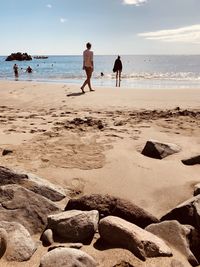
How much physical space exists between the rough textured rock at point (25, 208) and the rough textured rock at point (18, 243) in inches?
9.4

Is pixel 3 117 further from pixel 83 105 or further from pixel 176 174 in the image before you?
pixel 176 174

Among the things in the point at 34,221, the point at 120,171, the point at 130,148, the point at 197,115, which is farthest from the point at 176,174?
the point at 197,115

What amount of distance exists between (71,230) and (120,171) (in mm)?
1791

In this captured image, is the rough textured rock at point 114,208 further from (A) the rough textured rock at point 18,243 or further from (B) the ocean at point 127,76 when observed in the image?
(B) the ocean at point 127,76

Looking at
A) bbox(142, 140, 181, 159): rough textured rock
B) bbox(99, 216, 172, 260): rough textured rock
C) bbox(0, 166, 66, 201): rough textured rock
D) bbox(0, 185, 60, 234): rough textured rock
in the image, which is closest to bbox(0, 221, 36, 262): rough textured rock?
bbox(0, 185, 60, 234): rough textured rock

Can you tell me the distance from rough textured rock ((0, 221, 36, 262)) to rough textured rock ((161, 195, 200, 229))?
1322 mm

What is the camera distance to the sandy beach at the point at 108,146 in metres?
4.25

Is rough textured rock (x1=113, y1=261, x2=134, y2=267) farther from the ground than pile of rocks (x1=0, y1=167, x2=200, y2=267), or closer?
closer

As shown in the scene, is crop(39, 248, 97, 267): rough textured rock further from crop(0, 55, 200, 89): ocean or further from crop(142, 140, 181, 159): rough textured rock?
crop(0, 55, 200, 89): ocean

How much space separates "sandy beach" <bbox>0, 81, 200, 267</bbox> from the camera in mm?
4246

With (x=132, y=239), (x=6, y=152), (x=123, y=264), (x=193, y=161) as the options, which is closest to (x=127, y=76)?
(x=6, y=152)

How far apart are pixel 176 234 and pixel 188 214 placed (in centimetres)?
36

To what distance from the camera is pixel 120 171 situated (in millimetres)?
4773

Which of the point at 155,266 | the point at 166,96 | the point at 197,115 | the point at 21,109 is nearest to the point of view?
the point at 155,266
